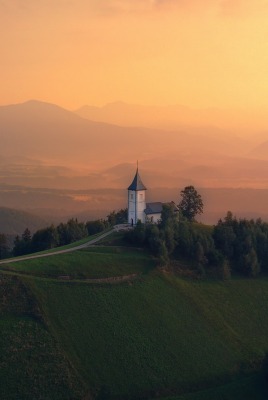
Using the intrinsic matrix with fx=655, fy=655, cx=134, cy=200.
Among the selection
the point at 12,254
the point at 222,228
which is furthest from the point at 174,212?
the point at 12,254

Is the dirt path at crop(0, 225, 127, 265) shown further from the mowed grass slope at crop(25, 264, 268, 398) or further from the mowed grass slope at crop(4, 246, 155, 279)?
the mowed grass slope at crop(25, 264, 268, 398)

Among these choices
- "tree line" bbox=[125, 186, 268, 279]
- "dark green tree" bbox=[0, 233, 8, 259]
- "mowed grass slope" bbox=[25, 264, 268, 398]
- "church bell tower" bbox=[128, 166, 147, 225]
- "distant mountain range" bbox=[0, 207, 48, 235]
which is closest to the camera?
"mowed grass slope" bbox=[25, 264, 268, 398]

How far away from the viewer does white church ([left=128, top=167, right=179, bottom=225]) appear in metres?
76.9

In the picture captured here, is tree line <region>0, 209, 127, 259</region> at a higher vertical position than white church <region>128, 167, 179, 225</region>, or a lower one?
lower

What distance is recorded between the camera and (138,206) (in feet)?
253

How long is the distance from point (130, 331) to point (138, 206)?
2344 cm

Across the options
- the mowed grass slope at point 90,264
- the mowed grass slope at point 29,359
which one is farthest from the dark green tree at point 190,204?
the mowed grass slope at point 29,359

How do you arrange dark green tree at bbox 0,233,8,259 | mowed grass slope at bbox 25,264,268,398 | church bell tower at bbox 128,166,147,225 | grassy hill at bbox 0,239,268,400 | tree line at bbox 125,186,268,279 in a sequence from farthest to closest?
dark green tree at bbox 0,233,8,259, church bell tower at bbox 128,166,147,225, tree line at bbox 125,186,268,279, mowed grass slope at bbox 25,264,268,398, grassy hill at bbox 0,239,268,400

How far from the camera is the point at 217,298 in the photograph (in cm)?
6675

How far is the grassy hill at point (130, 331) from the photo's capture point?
165 ft

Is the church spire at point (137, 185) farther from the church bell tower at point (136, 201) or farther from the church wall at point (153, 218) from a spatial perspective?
the church wall at point (153, 218)

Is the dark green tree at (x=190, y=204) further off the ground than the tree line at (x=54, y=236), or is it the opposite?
the dark green tree at (x=190, y=204)

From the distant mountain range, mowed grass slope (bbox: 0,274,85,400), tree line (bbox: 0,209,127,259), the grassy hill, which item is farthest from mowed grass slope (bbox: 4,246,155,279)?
the distant mountain range

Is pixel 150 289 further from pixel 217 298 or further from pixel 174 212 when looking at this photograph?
pixel 174 212
